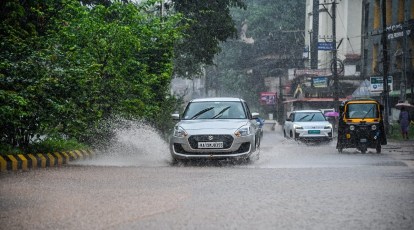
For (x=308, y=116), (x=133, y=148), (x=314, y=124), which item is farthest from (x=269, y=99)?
(x=133, y=148)

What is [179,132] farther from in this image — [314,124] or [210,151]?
[314,124]

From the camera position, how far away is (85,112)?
18.2 metres

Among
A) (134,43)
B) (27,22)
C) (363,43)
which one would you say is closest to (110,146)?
(134,43)

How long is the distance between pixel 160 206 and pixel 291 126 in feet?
82.1

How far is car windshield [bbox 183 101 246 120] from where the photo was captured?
706 inches

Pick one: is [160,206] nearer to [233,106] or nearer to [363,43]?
[233,106]

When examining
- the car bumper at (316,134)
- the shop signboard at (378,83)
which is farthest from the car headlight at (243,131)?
the shop signboard at (378,83)

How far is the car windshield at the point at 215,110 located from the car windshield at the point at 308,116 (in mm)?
14972

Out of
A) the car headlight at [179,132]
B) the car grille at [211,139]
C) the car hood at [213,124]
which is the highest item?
the car hood at [213,124]

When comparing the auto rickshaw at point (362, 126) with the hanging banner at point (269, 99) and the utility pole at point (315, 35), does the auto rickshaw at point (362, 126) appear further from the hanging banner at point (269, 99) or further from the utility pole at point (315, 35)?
the hanging banner at point (269, 99)

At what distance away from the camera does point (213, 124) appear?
16.8 metres

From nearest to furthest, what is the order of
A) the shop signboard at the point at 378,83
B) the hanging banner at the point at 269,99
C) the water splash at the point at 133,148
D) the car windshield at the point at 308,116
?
the water splash at the point at 133,148 < the car windshield at the point at 308,116 < the shop signboard at the point at 378,83 < the hanging banner at the point at 269,99

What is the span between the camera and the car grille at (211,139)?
642 inches

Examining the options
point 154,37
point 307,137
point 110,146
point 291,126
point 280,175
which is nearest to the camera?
point 280,175
